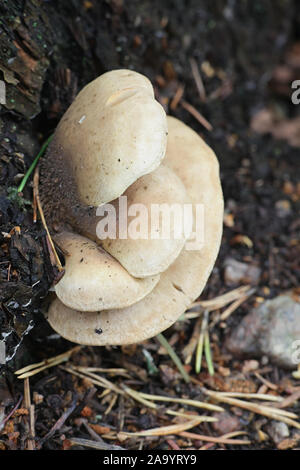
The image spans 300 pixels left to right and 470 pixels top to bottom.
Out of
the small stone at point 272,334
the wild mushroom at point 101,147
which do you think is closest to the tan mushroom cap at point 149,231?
the wild mushroom at point 101,147

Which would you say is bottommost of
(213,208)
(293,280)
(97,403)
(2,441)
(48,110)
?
(293,280)

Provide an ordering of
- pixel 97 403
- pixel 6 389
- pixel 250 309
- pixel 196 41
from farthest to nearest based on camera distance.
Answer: pixel 196 41, pixel 250 309, pixel 97 403, pixel 6 389

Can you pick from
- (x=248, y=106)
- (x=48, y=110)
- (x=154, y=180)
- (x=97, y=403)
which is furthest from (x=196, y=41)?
(x=97, y=403)

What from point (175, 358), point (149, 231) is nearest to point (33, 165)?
point (149, 231)

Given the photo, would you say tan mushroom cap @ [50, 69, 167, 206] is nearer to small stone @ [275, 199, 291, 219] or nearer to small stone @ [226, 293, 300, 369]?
small stone @ [226, 293, 300, 369]

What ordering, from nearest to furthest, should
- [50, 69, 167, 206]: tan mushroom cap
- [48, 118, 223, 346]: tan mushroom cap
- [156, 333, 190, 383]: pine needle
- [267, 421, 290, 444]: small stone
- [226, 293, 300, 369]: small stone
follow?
[50, 69, 167, 206]: tan mushroom cap < [48, 118, 223, 346]: tan mushroom cap < [267, 421, 290, 444]: small stone < [156, 333, 190, 383]: pine needle < [226, 293, 300, 369]: small stone

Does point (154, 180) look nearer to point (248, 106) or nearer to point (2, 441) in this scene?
point (2, 441)

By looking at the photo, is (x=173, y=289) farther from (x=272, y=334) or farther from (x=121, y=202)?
(x=272, y=334)

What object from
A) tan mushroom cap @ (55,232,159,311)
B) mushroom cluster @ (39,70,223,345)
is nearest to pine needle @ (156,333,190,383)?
mushroom cluster @ (39,70,223,345)
